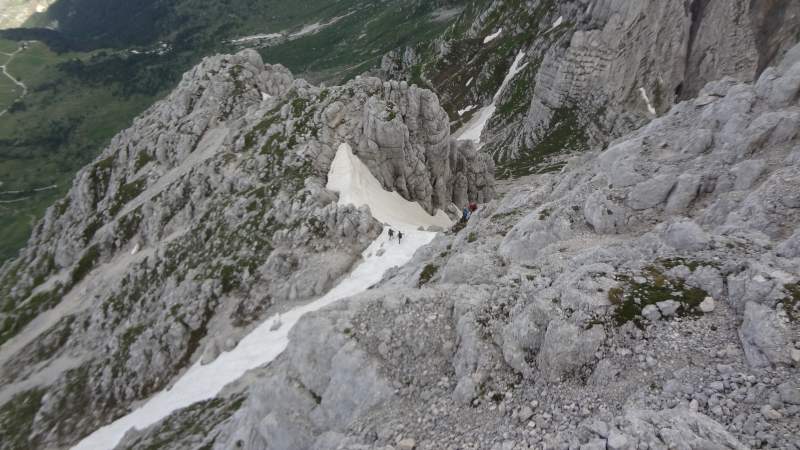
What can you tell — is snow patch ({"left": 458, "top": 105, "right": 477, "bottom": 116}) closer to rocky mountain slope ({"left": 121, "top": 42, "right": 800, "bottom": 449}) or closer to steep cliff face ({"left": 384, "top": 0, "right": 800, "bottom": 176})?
steep cliff face ({"left": 384, "top": 0, "right": 800, "bottom": 176})

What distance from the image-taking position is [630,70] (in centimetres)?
9112

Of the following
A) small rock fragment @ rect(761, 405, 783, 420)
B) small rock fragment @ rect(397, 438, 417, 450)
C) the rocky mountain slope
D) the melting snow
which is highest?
small rock fragment @ rect(761, 405, 783, 420)

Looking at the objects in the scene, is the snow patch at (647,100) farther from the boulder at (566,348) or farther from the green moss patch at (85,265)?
the green moss patch at (85,265)

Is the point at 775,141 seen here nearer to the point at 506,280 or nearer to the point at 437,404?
the point at 506,280

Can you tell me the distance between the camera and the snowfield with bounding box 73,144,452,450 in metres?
35.2

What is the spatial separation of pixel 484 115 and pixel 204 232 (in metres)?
104

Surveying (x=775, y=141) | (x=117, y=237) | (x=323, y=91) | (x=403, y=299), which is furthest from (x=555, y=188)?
(x=117, y=237)

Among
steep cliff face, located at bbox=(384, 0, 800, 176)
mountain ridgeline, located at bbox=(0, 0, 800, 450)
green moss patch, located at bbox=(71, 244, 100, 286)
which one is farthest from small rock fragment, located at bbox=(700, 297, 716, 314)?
green moss patch, located at bbox=(71, 244, 100, 286)

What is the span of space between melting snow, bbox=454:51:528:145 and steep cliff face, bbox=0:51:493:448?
2362 inches

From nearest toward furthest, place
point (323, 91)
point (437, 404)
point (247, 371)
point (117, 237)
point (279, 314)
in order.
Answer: point (437, 404)
point (247, 371)
point (279, 314)
point (323, 91)
point (117, 237)

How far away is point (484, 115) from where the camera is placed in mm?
136875

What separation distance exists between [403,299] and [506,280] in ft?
13.7

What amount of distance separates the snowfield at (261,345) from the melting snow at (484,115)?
89.9 m

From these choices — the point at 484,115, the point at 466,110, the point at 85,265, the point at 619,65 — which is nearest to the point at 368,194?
the point at 85,265
